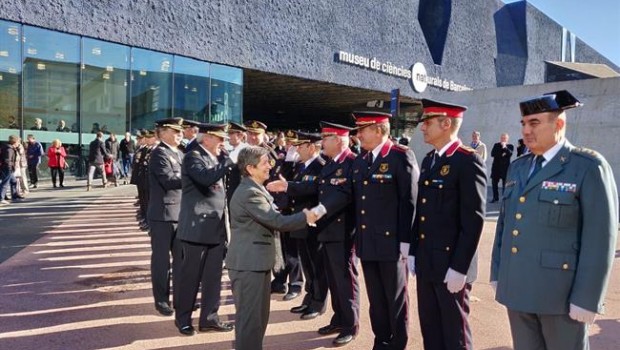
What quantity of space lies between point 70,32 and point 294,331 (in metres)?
14.3

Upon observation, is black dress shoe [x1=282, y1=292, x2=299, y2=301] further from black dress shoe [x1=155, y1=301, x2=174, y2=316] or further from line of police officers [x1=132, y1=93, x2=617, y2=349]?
black dress shoe [x1=155, y1=301, x2=174, y2=316]

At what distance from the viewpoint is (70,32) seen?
49.5ft

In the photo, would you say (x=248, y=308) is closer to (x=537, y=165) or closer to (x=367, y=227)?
(x=367, y=227)

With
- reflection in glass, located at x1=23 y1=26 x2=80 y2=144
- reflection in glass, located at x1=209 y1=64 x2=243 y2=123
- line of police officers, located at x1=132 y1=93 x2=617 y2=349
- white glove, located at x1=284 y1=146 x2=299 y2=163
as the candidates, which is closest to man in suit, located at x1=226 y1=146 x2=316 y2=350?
line of police officers, located at x1=132 y1=93 x2=617 y2=349

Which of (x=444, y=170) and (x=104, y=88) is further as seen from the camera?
(x=104, y=88)

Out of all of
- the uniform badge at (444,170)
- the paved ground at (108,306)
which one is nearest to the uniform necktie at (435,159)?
the uniform badge at (444,170)

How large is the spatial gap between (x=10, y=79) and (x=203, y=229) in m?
13.6

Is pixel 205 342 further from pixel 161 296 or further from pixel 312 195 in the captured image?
pixel 312 195

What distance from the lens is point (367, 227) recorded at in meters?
3.88

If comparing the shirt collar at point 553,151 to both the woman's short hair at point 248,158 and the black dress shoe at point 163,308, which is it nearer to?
the woman's short hair at point 248,158

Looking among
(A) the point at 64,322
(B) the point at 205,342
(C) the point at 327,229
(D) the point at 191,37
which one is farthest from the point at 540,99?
(D) the point at 191,37

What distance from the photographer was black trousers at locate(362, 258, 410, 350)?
148 inches

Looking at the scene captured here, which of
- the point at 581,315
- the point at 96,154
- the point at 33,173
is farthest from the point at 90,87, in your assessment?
the point at 581,315

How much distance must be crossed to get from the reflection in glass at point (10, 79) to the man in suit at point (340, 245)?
1362 centimetres
